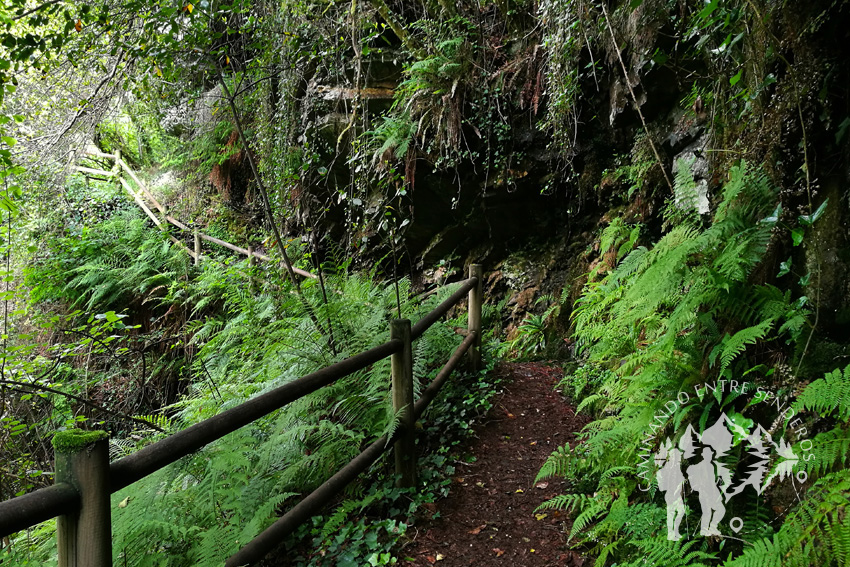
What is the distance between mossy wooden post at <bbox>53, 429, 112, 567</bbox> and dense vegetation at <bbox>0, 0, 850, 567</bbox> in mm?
804

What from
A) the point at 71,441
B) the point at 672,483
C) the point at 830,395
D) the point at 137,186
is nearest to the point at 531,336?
the point at 672,483

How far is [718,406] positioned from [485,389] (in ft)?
8.22

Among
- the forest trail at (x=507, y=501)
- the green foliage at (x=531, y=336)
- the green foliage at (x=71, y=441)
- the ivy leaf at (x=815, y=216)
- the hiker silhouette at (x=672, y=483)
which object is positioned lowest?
the forest trail at (x=507, y=501)

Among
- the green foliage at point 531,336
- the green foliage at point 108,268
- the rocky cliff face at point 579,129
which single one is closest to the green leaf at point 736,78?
the rocky cliff face at point 579,129

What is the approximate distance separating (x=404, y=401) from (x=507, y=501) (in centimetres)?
96

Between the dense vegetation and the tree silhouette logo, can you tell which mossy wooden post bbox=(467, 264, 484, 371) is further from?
the tree silhouette logo

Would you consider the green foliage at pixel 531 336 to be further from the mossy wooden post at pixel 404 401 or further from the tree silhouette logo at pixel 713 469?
the tree silhouette logo at pixel 713 469

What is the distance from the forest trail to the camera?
2.78m

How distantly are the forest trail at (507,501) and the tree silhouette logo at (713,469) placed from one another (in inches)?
25.8

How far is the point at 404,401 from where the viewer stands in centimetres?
322

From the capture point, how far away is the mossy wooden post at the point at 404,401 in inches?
124

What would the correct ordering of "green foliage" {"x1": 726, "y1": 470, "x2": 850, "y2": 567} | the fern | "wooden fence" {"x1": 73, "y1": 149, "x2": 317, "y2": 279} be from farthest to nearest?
"wooden fence" {"x1": 73, "y1": 149, "x2": 317, "y2": 279} → the fern → "green foliage" {"x1": 726, "y1": 470, "x2": 850, "y2": 567}

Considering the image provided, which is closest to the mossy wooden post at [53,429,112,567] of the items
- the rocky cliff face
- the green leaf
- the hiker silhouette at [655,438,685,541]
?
Answer: the hiker silhouette at [655,438,685,541]

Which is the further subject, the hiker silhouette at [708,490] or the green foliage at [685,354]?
the green foliage at [685,354]
